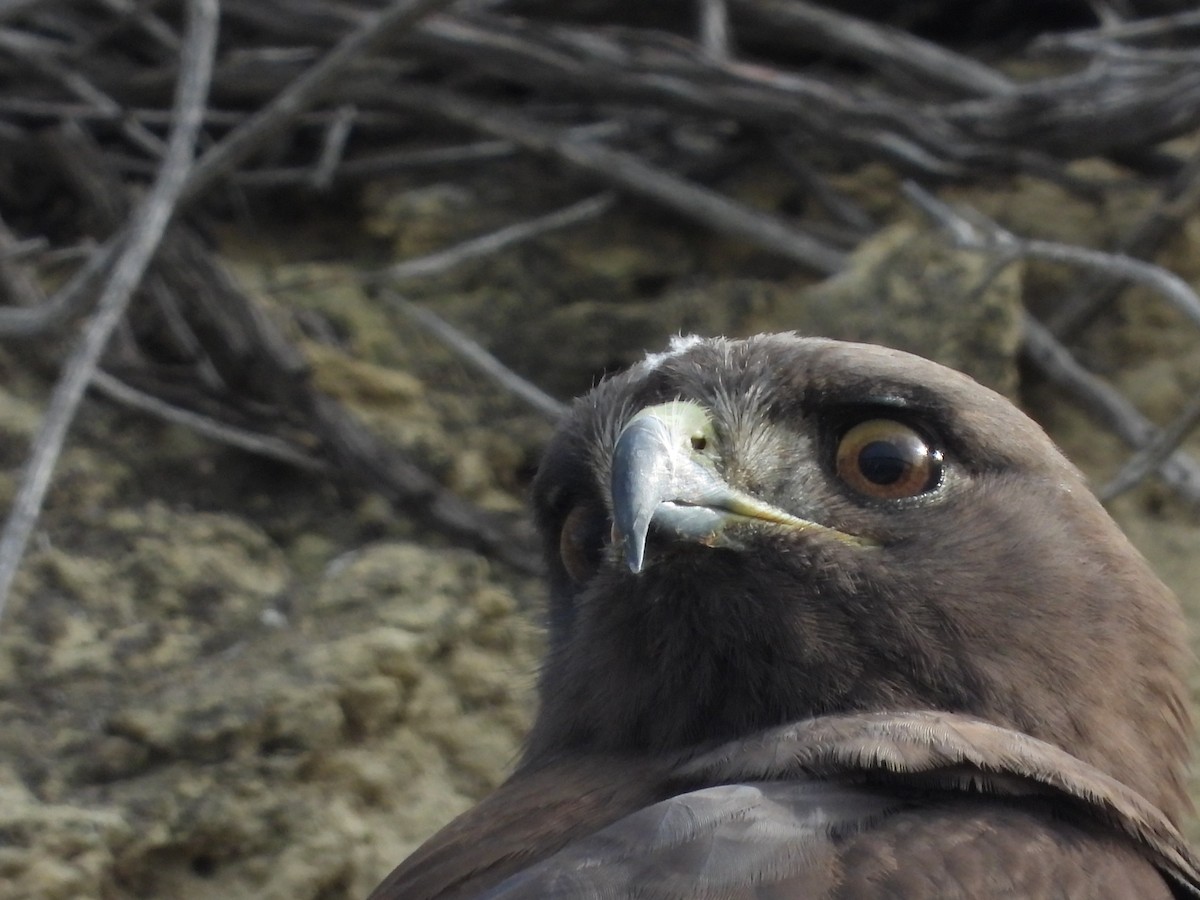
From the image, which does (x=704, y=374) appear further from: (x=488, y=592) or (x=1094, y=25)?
(x=1094, y=25)

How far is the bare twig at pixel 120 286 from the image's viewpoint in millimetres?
3266

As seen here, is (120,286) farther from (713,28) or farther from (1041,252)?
(1041,252)

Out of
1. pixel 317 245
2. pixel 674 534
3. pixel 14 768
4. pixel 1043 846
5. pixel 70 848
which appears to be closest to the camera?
pixel 1043 846

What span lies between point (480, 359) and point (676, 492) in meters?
1.98

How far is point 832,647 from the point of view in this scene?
8.53ft

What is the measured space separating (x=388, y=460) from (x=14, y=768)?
1.21m

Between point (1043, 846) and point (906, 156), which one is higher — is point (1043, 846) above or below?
below

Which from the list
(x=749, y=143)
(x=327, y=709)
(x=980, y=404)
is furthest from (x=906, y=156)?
(x=327, y=709)

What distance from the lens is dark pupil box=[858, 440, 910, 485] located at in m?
2.68

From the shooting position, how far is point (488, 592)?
3.96 meters

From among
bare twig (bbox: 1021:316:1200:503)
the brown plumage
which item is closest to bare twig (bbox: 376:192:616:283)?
bare twig (bbox: 1021:316:1200:503)

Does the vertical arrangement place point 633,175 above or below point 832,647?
above

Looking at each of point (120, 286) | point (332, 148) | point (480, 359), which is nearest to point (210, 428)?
point (120, 286)

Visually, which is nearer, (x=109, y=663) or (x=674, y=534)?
(x=674, y=534)
